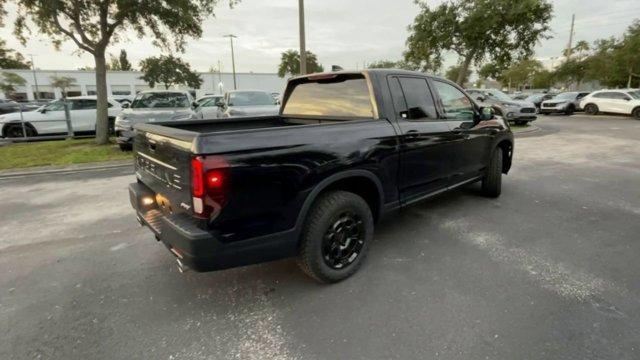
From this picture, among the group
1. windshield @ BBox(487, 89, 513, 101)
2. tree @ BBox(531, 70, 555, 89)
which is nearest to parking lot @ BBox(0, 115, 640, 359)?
windshield @ BBox(487, 89, 513, 101)

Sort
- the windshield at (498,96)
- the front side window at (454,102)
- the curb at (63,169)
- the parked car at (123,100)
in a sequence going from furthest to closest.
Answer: the windshield at (498,96)
the parked car at (123,100)
the curb at (63,169)
the front side window at (454,102)

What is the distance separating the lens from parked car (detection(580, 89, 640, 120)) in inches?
771

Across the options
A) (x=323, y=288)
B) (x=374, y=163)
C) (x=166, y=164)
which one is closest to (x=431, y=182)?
(x=374, y=163)

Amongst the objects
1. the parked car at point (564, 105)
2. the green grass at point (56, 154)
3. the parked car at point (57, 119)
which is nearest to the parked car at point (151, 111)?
the green grass at point (56, 154)

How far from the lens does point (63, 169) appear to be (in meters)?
8.12

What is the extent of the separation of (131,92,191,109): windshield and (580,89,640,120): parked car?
73.8 feet

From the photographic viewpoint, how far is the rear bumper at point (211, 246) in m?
2.42

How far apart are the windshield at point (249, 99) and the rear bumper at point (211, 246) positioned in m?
9.83

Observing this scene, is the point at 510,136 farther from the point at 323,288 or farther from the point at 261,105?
the point at 261,105

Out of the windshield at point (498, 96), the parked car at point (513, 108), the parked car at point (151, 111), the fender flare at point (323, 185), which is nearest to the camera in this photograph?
the fender flare at point (323, 185)

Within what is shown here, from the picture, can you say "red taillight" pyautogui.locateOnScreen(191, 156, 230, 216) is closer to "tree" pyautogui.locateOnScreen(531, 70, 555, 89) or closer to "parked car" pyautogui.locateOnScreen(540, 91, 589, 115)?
"parked car" pyautogui.locateOnScreen(540, 91, 589, 115)

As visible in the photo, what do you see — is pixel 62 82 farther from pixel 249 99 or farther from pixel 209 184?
pixel 209 184

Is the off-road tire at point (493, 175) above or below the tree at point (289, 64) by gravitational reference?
below

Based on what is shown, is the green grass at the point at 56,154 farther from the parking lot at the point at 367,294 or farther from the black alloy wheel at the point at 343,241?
the black alloy wheel at the point at 343,241
